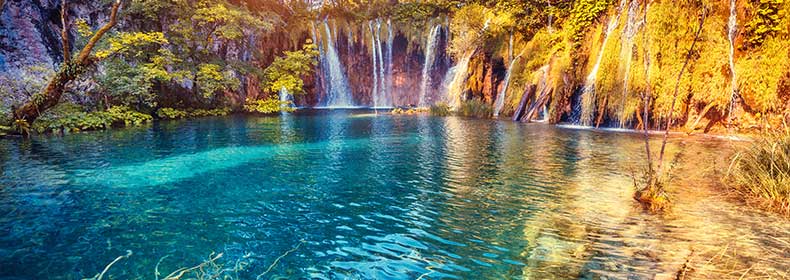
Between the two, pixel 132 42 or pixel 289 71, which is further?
pixel 289 71

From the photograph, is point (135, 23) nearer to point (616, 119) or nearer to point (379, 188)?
point (379, 188)

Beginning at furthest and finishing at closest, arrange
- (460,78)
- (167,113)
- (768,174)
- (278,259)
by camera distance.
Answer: (460,78), (167,113), (768,174), (278,259)

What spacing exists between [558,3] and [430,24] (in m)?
16.6

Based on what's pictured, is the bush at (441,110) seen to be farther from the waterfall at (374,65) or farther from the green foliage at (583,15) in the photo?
the waterfall at (374,65)

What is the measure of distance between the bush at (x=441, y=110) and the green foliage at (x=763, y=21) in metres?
17.1

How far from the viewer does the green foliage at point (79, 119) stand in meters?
16.9

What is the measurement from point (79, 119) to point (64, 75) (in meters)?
6.29

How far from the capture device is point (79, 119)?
59.6 feet

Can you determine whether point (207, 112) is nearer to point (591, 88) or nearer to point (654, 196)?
point (591, 88)

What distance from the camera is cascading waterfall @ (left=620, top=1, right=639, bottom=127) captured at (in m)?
16.8

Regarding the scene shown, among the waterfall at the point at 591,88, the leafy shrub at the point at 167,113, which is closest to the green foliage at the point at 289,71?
the leafy shrub at the point at 167,113

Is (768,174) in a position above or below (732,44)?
below

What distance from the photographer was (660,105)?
1588cm

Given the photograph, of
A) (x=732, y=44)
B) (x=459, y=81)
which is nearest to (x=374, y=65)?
(x=459, y=81)
